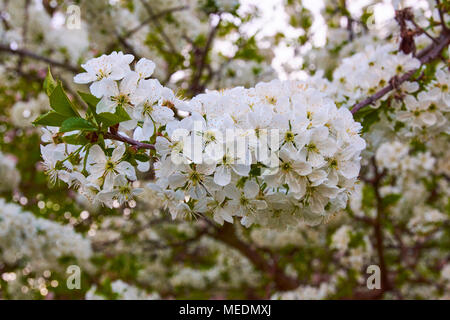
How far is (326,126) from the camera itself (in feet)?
4.51

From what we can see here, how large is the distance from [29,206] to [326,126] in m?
3.89

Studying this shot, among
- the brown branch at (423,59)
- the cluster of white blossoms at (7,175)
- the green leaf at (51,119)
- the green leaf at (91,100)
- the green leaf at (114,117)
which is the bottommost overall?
the green leaf at (114,117)

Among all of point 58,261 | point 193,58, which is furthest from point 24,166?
point 193,58

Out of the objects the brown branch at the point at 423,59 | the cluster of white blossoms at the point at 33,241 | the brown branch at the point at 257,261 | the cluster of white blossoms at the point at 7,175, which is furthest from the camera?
the cluster of white blossoms at the point at 7,175

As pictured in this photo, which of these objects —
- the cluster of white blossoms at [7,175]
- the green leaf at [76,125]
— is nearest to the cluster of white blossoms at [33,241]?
the cluster of white blossoms at [7,175]

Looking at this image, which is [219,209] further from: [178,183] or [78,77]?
[78,77]

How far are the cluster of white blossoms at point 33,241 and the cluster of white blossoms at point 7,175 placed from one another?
1.33m

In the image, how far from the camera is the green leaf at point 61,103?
1.20m

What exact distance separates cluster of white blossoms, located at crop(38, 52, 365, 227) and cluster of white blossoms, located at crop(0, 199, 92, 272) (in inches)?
87.7

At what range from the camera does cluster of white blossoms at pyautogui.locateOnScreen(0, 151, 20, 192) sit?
4664 millimetres

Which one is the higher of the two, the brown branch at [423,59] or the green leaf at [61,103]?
the brown branch at [423,59]

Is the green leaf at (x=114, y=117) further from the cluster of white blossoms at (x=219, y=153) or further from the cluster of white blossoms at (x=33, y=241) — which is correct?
the cluster of white blossoms at (x=33, y=241)

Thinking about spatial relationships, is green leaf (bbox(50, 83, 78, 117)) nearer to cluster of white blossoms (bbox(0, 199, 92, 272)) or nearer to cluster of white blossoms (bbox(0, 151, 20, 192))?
cluster of white blossoms (bbox(0, 199, 92, 272))

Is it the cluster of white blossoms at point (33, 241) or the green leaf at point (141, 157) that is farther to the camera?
the cluster of white blossoms at point (33, 241)
